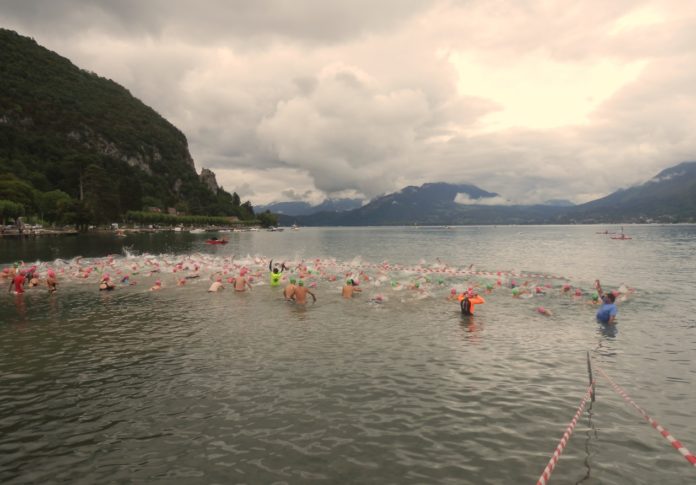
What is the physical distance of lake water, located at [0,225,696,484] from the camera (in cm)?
889

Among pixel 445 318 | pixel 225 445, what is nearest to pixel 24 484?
pixel 225 445

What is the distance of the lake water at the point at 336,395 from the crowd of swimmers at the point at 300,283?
65.8 inches

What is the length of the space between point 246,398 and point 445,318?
1396 cm

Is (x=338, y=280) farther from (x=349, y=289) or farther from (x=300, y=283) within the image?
(x=300, y=283)

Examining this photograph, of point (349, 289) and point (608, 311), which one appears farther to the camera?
point (349, 289)

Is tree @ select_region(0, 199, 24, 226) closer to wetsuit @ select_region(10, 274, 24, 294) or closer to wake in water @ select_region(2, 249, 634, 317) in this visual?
wake in water @ select_region(2, 249, 634, 317)

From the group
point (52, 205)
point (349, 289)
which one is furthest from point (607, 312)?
point (52, 205)

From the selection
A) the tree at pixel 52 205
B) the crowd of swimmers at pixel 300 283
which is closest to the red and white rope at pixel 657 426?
the crowd of swimmers at pixel 300 283

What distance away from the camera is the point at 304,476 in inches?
333

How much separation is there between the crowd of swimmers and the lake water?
167 cm

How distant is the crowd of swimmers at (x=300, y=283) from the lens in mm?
25672

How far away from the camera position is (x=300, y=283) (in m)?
27.4

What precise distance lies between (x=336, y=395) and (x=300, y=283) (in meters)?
15.3

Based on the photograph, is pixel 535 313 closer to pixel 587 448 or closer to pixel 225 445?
pixel 587 448
